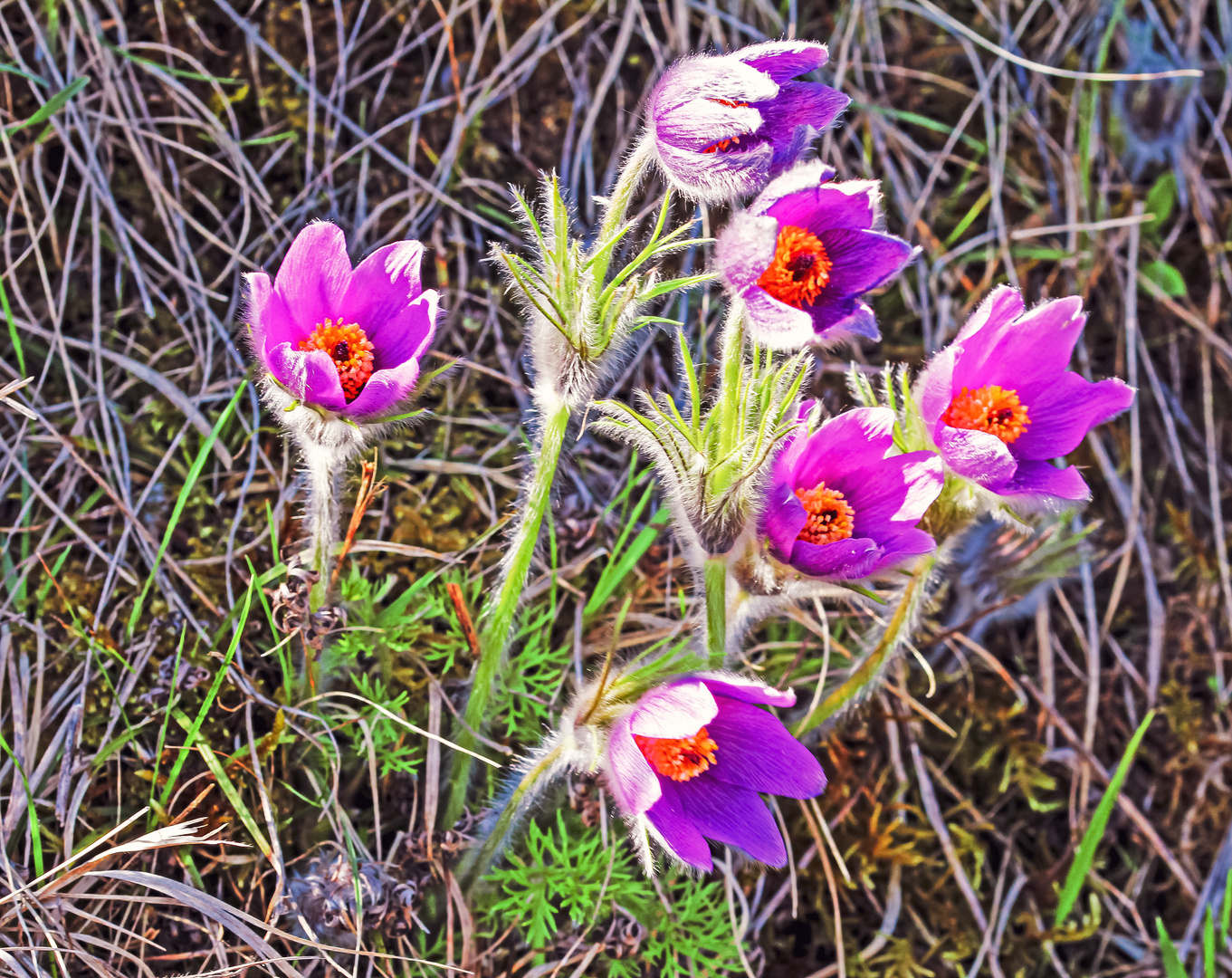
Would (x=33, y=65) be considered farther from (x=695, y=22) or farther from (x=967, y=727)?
(x=967, y=727)

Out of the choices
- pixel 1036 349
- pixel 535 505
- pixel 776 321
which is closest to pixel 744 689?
pixel 535 505

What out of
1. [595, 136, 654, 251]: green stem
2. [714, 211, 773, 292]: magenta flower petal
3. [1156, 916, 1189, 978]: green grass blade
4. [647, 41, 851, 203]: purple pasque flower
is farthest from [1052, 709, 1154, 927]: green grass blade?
[595, 136, 654, 251]: green stem

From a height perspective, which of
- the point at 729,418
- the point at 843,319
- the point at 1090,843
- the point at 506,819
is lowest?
the point at 1090,843

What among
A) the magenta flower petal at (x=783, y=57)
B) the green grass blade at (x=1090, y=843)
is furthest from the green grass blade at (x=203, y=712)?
the green grass blade at (x=1090, y=843)

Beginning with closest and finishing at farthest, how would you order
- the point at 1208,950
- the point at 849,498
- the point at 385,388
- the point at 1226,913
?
the point at 385,388, the point at 849,498, the point at 1208,950, the point at 1226,913

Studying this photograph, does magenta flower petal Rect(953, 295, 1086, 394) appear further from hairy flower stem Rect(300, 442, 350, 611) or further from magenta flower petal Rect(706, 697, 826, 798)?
hairy flower stem Rect(300, 442, 350, 611)

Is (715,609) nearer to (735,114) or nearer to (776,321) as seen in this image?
(776,321)

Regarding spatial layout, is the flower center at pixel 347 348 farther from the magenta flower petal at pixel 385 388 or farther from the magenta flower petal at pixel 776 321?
the magenta flower petal at pixel 776 321

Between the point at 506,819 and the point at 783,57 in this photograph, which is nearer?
the point at 783,57
